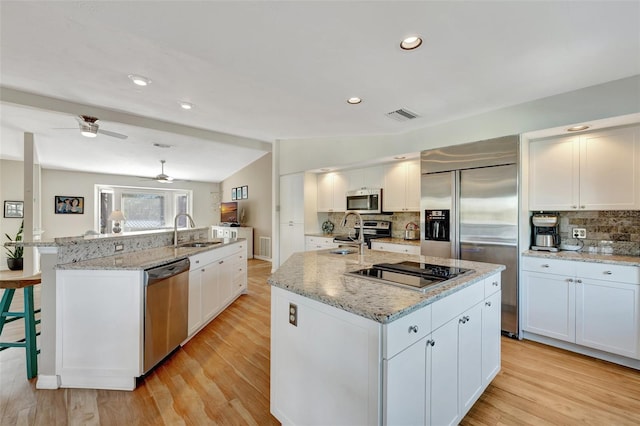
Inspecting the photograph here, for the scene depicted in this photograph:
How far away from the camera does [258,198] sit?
7.92m

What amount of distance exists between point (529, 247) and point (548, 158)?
994mm

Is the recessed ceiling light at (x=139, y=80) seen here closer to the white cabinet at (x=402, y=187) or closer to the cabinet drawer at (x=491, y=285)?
the white cabinet at (x=402, y=187)

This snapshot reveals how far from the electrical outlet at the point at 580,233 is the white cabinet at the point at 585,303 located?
618mm

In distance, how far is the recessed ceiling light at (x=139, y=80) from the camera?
2725 mm

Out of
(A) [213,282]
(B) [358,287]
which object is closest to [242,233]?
(A) [213,282]

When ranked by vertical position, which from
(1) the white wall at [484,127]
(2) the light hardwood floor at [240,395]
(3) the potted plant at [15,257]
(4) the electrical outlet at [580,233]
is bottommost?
(2) the light hardwood floor at [240,395]

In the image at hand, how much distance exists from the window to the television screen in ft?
5.25

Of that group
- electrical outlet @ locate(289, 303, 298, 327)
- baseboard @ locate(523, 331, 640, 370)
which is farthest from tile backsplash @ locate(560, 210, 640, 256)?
electrical outlet @ locate(289, 303, 298, 327)

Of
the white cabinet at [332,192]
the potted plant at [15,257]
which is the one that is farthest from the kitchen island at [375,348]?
the potted plant at [15,257]

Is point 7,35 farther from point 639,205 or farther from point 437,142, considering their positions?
point 639,205

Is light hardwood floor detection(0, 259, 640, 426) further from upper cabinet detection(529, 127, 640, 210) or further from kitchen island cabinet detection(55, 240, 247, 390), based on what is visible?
upper cabinet detection(529, 127, 640, 210)

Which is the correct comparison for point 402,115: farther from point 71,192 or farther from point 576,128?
point 71,192

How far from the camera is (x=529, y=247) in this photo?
10.3 feet

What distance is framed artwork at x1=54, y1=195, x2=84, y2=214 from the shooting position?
709 cm
